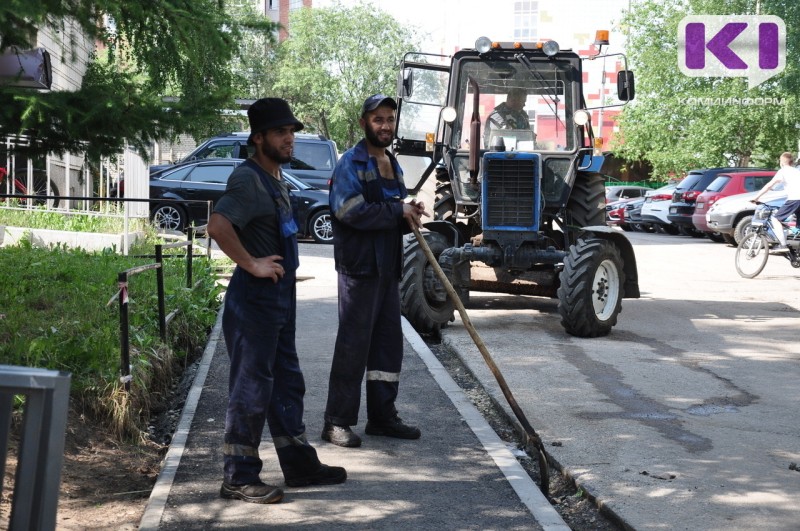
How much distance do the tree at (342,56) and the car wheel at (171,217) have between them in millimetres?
41654

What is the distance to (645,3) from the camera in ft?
150

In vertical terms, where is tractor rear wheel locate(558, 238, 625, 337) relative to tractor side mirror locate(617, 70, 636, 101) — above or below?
below

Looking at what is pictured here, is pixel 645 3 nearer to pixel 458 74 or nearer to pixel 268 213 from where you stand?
pixel 458 74

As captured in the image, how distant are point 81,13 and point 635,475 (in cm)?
354

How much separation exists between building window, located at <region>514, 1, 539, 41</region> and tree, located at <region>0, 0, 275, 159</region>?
57.0m

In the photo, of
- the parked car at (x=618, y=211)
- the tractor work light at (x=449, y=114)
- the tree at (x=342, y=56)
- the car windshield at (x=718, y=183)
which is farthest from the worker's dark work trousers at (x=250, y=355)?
the tree at (x=342, y=56)

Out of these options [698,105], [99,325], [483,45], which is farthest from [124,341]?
[698,105]

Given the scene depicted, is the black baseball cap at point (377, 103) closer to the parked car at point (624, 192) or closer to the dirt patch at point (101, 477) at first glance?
the dirt patch at point (101, 477)

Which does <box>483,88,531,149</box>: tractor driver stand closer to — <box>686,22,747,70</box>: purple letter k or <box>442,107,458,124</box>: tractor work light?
<box>442,107,458,124</box>: tractor work light

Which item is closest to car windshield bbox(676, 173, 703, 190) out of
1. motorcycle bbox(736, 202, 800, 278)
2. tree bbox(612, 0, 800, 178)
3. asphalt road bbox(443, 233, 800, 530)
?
motorcycle bbox(736, 202, 800, 278)

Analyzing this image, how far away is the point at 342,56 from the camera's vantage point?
216 ft

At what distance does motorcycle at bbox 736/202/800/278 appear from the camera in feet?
57.9

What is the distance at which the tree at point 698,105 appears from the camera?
41844mm

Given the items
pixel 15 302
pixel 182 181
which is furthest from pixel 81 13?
pixel 182 181
